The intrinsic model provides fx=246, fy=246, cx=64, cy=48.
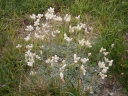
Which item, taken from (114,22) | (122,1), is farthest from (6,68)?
(122,1)

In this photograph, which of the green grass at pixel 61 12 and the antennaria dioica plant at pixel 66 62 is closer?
the antennaria dioica plant at pixel 66 62

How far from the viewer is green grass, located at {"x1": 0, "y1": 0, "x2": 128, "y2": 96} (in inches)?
119

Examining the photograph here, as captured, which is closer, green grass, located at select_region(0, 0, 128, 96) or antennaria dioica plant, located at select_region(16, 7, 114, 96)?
antennaria dioica plant, located at select_region(16, 7, 114, 96)

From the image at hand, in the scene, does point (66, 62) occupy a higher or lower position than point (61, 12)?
lower

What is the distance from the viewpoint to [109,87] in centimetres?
300

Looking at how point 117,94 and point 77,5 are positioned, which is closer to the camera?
point 117,94

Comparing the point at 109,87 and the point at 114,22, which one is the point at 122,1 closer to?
the point at 114,22

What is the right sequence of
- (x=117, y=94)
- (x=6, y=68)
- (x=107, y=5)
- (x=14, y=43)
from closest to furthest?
(x=117, y=94) < (x=6, y=68) < (x=14, y=43) < (x=107, y=5)

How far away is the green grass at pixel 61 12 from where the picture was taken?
9.95ft

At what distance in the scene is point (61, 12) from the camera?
3867 mm

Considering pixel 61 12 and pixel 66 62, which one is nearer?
pixel 66 62

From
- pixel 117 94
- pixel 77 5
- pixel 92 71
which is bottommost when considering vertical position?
pixel 117 94

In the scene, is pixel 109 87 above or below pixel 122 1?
below

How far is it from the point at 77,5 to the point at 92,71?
4.06ft
